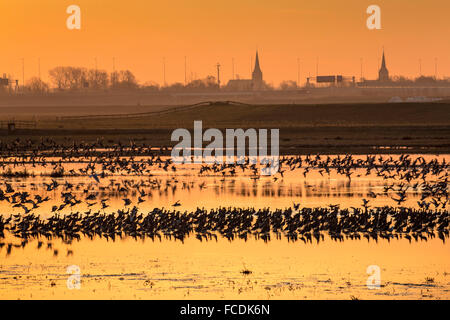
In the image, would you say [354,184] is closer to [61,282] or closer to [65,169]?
[65,169]

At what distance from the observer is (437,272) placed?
75.2 feet

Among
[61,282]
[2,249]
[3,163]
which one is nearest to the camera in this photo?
[61,282]

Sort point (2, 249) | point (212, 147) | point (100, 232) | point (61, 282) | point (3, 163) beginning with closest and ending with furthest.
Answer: point (61, 282) → point (2, 249) → point (100, 232) → point (3, 163) → point (212, 147)

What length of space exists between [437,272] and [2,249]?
1147 cm

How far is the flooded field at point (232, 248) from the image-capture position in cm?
2141

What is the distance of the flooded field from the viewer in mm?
21406

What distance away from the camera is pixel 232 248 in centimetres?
2611
